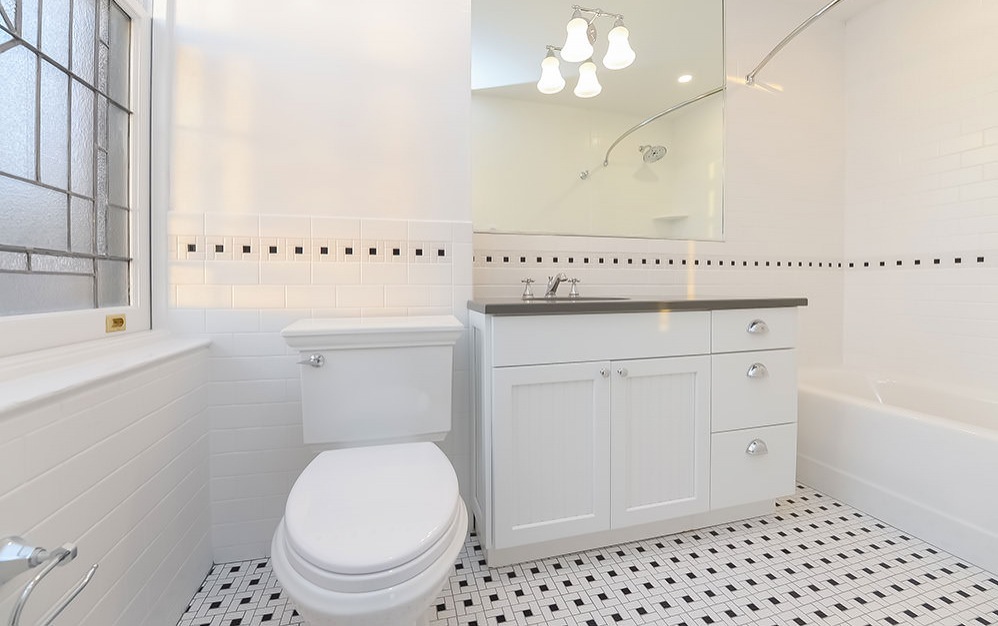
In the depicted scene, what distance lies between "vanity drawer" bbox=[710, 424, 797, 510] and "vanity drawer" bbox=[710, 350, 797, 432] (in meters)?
0.04

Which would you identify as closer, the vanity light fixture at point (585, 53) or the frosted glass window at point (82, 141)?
the frosted glass window at point (82, 141)

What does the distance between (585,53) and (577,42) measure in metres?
0.06

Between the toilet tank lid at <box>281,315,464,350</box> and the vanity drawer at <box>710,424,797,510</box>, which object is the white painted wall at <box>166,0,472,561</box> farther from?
the vanity drawer at <box>710,424,797,510</box>

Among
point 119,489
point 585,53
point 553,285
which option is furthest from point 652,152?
point 119,489

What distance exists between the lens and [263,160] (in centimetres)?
142

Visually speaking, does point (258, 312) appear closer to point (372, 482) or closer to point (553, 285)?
point (372, 482)

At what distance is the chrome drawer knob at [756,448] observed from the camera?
→ 154 cm

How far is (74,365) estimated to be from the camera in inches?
37.1

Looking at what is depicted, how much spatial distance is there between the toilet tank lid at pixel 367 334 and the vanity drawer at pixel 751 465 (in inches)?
40.7

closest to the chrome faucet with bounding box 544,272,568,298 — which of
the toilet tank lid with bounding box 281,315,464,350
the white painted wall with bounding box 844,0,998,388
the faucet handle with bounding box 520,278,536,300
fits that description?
the faucet handle with bounding box 520,278,536,300

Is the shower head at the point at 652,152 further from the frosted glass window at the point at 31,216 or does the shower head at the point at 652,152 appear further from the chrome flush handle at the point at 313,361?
the frosted glass window at the point at 31,216

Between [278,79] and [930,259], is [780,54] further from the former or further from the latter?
[278,79]

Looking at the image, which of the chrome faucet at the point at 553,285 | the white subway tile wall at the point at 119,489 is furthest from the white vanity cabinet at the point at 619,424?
the white subway tile wall at the point at 119,489

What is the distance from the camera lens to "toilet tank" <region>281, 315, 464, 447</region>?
1.21m
